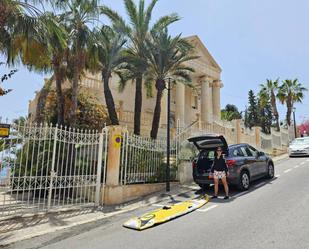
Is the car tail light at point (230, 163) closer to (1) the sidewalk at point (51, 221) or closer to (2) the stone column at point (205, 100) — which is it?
(1) the sidewalk at point (51, 221)

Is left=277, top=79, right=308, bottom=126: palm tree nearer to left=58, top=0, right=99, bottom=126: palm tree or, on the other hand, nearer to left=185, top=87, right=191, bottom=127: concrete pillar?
left=185, top=87, right=191, bottom=127: concrete pillar

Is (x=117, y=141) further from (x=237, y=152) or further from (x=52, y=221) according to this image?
(x=237, y=152)

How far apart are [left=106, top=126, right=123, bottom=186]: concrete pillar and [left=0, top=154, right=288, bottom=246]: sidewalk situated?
0.84 metres

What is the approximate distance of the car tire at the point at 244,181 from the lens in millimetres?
8938

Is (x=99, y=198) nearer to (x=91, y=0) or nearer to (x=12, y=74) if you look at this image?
(x=12, y=74)

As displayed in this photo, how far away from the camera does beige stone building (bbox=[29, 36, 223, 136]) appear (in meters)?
19.6

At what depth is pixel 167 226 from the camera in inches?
231

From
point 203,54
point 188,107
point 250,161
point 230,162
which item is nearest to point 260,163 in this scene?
point 250,161

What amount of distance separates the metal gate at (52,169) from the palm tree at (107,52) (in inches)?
214

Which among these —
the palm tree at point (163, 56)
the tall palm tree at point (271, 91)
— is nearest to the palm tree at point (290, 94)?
the tall palm tree at point (271, 91)

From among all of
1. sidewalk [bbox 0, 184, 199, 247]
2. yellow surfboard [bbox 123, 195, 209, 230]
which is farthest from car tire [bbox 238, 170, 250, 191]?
sidewalk [bbox 0, 184, 199, 247]

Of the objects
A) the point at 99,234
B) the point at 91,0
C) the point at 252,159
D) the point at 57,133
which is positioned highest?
the point at 91,0

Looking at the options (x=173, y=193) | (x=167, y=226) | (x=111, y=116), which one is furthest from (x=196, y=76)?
(x=167, y=226)

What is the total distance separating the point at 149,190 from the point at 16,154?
4735 mm
